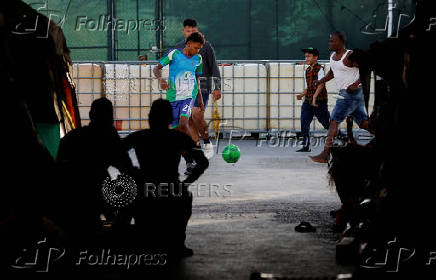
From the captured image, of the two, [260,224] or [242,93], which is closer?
[260,224]

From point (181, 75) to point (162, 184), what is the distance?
5441mm

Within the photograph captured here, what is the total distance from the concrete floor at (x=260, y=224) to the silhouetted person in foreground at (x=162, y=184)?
0.24 meters

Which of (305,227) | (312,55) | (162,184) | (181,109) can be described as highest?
(312,55)

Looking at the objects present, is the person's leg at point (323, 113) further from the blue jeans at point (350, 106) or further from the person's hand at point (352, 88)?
the person's hand at point (352, 88)

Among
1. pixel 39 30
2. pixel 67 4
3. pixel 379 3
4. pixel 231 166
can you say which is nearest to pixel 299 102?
pixel 231 166

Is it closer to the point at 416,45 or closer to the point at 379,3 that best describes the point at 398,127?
the point at 416,45

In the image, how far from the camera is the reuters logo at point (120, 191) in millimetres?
4883

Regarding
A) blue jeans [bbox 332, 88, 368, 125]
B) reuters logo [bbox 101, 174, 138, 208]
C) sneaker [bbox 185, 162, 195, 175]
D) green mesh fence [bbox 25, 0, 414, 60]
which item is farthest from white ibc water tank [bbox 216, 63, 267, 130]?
reuters logo [bbox 101, 174, 138, 208]

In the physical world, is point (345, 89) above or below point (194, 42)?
below

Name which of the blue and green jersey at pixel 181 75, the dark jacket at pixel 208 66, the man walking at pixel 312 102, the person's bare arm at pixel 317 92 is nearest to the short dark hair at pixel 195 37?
the blue and green jersey at pixel 181 75

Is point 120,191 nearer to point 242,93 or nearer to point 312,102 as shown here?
point 312,102

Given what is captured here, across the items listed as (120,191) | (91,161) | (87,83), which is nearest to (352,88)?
(120,191)

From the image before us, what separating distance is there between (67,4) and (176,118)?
44.5 feet

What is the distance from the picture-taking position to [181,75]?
32.9 ft
